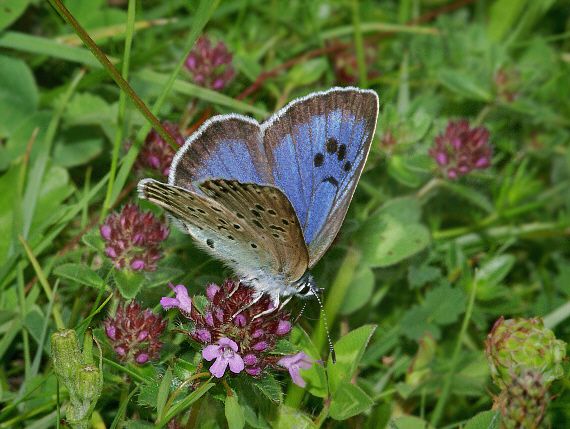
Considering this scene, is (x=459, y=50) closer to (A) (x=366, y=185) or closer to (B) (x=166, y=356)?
(A) (x=366, y=185)

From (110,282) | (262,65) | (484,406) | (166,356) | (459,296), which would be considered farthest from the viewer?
(262,65)

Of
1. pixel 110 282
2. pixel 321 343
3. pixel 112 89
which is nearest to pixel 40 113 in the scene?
pixel 112 89

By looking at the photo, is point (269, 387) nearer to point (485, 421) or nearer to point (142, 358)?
point (142, 358)

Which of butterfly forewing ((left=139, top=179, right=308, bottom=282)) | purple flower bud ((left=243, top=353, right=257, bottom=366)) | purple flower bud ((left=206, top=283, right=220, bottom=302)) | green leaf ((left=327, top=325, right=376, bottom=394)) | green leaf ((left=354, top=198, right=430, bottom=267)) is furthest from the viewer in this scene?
green leaf ((left=354, top=198, right=430, bottom=267))

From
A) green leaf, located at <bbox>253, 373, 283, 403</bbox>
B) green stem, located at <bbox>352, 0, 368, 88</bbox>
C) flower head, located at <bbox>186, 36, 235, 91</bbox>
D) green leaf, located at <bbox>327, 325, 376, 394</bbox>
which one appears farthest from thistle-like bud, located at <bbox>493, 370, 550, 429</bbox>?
flower head, located at <bbox>186, 36, 235, 91</bbox>

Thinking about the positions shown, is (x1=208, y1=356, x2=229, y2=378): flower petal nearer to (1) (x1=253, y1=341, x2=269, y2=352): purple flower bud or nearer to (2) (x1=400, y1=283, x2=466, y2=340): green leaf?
(1) (x1=253, y1=341, x2=269, y2=352): purple flower bud
